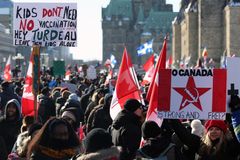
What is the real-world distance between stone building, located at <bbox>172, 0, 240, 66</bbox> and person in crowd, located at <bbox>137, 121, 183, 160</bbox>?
1878 inches

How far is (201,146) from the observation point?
7.74 metres

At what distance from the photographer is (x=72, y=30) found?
43.4 feet

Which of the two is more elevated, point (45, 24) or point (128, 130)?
point (45, 24)

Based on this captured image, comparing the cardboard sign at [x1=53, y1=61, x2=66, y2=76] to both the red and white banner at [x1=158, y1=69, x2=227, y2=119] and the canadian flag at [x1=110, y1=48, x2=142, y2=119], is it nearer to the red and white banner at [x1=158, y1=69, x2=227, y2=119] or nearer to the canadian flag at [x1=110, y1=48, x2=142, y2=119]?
the canadian flag at [x1=110, y1=48, x2=142, y2=119]

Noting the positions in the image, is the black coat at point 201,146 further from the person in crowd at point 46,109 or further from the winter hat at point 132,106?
the person in crowd at point 46,109

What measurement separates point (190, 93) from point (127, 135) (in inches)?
48.7

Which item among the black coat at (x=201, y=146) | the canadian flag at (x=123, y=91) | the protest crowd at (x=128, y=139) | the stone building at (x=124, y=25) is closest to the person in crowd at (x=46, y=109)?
the canadian flag at (x=123, y=91)

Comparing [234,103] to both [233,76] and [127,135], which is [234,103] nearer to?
[233,76]

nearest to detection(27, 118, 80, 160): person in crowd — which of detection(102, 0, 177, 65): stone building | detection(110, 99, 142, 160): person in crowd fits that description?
detection(110, 99, 142, 160): person in crowd

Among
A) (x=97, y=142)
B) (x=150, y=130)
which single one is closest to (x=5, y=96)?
(x=150, y=130)

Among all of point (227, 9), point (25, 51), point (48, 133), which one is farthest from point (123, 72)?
point (25, 51)

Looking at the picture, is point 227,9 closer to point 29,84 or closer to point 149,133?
point 29,84

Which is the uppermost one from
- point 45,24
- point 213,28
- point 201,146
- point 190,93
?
point 213,28

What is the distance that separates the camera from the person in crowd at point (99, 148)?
6.26 m
